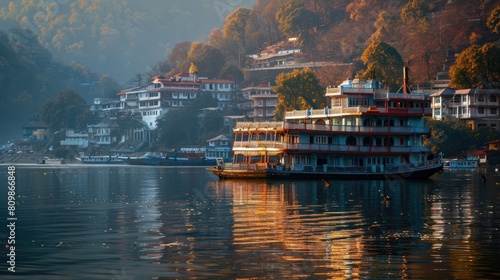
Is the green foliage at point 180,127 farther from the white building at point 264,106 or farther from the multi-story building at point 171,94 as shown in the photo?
the white building at point 264,106

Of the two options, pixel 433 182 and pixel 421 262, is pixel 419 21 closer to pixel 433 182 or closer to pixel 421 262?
pixel 433 182

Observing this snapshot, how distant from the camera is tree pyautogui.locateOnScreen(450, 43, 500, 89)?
135000 mm

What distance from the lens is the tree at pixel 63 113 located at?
19475 centimetres

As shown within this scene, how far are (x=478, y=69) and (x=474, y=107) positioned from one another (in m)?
5.96

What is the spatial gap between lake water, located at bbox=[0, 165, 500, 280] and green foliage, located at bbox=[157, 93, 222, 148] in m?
109

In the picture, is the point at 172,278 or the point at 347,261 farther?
the point at 347,261

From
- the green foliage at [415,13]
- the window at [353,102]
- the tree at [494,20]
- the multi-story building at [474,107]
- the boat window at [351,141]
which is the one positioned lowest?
the boat window at [351,141]

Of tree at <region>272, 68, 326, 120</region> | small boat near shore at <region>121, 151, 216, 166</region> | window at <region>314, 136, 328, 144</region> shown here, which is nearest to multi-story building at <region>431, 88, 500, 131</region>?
tree at <region>272, 68, 326, 120</region>

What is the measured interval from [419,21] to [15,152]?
8105 cm

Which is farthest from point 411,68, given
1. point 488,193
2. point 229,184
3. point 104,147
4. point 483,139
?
point 488,193

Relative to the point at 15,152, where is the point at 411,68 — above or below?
above

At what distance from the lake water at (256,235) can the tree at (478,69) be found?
2967 inches

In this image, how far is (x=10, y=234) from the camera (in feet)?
125

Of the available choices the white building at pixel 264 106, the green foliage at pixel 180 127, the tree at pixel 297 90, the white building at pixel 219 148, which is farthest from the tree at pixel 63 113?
the tree at pixel 297 90
